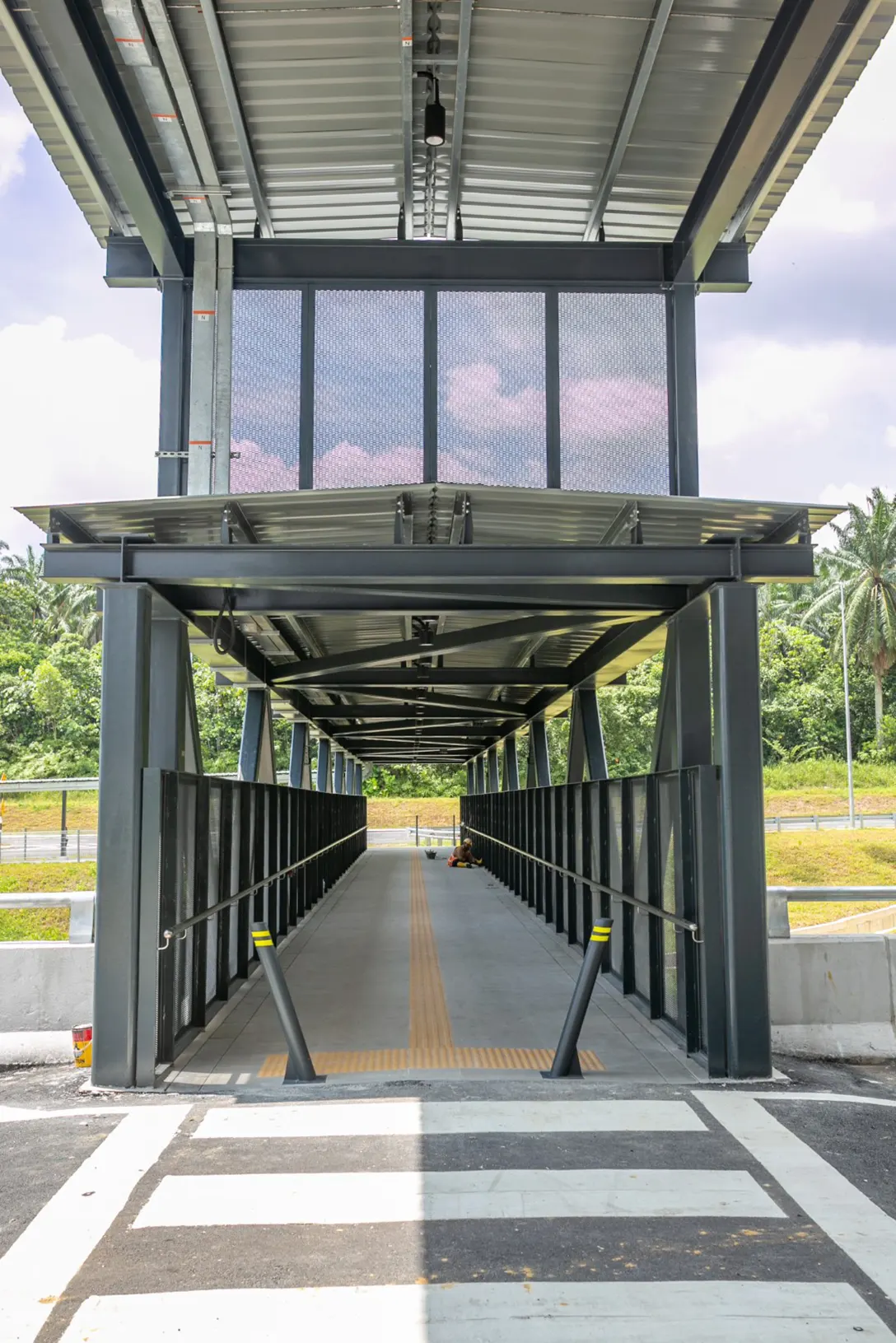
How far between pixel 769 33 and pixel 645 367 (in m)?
2.71

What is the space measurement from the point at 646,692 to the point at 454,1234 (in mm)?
59389

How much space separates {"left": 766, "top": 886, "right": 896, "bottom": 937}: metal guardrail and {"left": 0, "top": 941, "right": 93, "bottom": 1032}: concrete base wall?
15.8 feet

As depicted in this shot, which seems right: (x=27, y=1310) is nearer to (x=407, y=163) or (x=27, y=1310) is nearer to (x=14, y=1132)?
(x=14, y=1132)

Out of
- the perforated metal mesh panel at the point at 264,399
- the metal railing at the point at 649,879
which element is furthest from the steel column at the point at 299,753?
the perforated metal mesh panel at the point at 264,399

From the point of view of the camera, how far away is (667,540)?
7.97 m

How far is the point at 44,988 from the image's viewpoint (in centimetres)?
763

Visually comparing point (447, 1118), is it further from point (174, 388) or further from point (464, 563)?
point (174, 388)

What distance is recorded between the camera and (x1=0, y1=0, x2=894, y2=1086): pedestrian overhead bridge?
21.7 feet

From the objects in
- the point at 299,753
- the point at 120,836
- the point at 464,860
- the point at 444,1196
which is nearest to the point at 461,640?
the point at 120,836

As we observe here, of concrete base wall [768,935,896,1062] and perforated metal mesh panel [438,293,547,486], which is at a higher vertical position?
perforated metal mesh panel [438,293,547,486]

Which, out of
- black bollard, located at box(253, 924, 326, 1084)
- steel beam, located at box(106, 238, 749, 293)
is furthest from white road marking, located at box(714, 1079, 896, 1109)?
steel beam, located at box(106, 238, 749, 293)

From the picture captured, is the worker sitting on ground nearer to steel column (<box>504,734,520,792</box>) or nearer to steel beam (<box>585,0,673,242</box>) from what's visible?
steel column (<box>504,734,520,792</box>)

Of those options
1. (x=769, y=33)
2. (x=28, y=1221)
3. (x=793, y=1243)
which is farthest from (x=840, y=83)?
(x=28, y=1221)

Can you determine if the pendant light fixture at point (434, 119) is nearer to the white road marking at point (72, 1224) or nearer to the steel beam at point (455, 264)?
the steel beam at point (455, 264)
